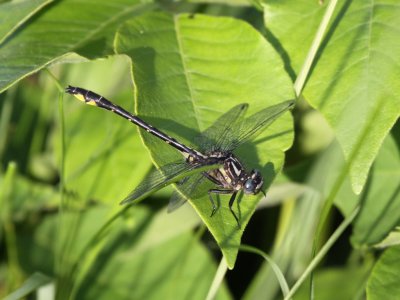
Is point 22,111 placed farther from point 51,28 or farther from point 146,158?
point 51,28

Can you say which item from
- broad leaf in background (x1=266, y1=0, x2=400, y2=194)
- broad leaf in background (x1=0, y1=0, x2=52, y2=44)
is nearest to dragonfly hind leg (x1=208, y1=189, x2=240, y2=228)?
broad leaf in background (x1=266, y1=0, x2=400, y2=194)

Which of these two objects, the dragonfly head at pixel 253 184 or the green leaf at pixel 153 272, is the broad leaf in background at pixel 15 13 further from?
the green leaf at pixel 153 272

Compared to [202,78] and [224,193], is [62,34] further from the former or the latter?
[224,193]

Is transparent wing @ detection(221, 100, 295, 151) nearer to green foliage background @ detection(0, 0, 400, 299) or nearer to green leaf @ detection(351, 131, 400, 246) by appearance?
green foliage background @ detection(0, 0, 400, 299)

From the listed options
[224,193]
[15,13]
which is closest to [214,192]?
[224,193]

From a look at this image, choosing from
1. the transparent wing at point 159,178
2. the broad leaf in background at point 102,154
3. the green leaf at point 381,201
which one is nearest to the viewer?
the transparent wing at point 159,178

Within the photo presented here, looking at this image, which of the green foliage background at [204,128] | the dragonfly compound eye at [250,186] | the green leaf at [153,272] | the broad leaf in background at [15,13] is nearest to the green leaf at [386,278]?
the green foliage background at [204,128]
